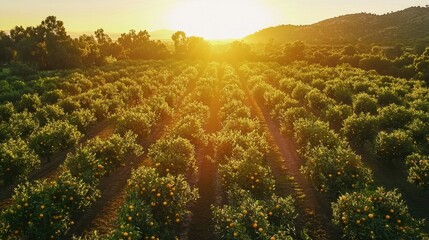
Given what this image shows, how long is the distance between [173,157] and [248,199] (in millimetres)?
7159

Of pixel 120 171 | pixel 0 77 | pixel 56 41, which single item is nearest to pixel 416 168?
pixel 120 171

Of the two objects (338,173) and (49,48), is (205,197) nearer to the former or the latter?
(338,173)

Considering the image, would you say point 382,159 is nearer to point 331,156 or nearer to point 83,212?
point 331,156

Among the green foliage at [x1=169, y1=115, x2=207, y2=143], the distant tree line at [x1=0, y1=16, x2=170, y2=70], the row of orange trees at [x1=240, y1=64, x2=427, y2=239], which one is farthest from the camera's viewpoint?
the distant tree line at [x1=0, y1=16, x2=170, y2=70]

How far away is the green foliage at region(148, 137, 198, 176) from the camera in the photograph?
19844 mm

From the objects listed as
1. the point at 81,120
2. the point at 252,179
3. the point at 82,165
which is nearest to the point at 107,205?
the point at 82,165

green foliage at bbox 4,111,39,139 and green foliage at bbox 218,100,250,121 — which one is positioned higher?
green foliage at bbox 4,111,39,139

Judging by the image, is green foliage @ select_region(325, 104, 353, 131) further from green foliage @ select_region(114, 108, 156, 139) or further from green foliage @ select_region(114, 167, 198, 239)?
green foliage @ select_region(114, 167, 198, 239)

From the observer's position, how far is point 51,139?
A: 23406 millimetres

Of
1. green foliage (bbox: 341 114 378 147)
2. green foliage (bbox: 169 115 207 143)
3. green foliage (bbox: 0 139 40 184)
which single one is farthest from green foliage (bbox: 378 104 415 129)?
green foliage (bbox: 0 139 40 184)

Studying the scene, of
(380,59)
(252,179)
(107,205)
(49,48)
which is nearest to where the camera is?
(252,179)

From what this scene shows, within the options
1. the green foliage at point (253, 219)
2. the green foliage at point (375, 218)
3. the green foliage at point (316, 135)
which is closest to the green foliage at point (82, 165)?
the green foliage at point (253, 219)

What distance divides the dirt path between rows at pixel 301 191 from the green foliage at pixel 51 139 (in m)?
15.9

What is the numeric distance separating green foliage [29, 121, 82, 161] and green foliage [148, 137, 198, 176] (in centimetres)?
752
